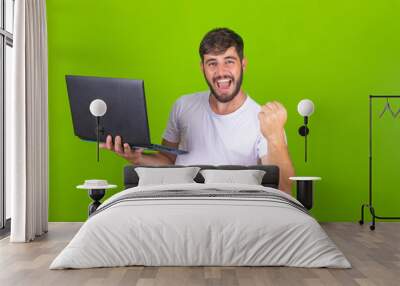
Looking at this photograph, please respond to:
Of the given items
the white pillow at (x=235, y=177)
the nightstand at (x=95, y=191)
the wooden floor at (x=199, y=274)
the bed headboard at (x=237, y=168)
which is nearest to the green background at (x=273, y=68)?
the bed headboard at (x=237, y=168)

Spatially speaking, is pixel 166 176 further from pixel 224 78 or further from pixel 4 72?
pixel 4 72

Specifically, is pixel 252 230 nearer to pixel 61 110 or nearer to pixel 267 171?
pixel 267 171

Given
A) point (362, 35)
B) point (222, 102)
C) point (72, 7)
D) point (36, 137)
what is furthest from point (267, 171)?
point (72, 7)

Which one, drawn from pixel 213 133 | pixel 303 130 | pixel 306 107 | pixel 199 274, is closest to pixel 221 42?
pixel 213 133

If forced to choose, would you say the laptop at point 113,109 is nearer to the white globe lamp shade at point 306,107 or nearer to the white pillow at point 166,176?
the white pillow at point 166,176

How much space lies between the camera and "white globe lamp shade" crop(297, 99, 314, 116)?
22.0 feet

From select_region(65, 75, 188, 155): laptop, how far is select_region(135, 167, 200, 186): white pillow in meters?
0.49

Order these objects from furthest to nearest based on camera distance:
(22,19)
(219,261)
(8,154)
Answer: (8,154) → (22,19) → (219,261)

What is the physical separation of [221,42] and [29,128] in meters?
2.57

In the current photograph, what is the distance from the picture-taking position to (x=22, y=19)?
→ 5.80 metres

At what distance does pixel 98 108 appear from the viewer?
21.3 feet

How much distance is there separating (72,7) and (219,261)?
4.15 meters

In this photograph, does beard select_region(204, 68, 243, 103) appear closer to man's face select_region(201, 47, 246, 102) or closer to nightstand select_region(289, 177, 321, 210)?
man's face select_region(201, 47, 246, 102)

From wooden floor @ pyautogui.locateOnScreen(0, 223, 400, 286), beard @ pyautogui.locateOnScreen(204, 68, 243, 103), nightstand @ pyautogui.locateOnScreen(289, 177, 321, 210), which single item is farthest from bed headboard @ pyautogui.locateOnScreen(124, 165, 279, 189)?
wooden floor @ pyautogui.locateOnScreen(0, 223, 400, 286)
